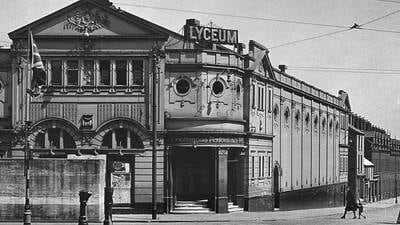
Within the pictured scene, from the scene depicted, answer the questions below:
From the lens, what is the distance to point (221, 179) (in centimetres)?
4659

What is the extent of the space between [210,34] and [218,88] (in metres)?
3.96

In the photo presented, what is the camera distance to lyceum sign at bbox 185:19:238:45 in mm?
48656

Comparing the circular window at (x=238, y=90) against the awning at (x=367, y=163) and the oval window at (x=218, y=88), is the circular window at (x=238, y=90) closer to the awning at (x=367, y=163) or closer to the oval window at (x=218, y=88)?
the oval window at (x=218, y=88)

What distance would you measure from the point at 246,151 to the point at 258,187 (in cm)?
422

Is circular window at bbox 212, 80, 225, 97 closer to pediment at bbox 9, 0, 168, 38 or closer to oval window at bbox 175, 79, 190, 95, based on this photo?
oval window at bbox 175, 79, 190, 95

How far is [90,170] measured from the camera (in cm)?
3675

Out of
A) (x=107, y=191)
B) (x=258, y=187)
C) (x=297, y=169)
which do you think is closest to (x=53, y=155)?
(x=258, y=187)

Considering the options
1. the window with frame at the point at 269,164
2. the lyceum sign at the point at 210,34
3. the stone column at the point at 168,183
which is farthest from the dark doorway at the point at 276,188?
the stone column at the point at 168,183

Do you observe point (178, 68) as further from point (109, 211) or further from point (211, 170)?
point (109, 211)

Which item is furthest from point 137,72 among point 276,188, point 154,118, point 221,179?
point 276,188

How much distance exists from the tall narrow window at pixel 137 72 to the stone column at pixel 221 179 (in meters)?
6.29

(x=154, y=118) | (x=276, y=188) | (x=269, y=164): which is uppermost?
(x=154, y=118)

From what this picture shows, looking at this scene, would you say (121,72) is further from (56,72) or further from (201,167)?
(201,167)

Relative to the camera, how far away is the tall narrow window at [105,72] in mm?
46031
